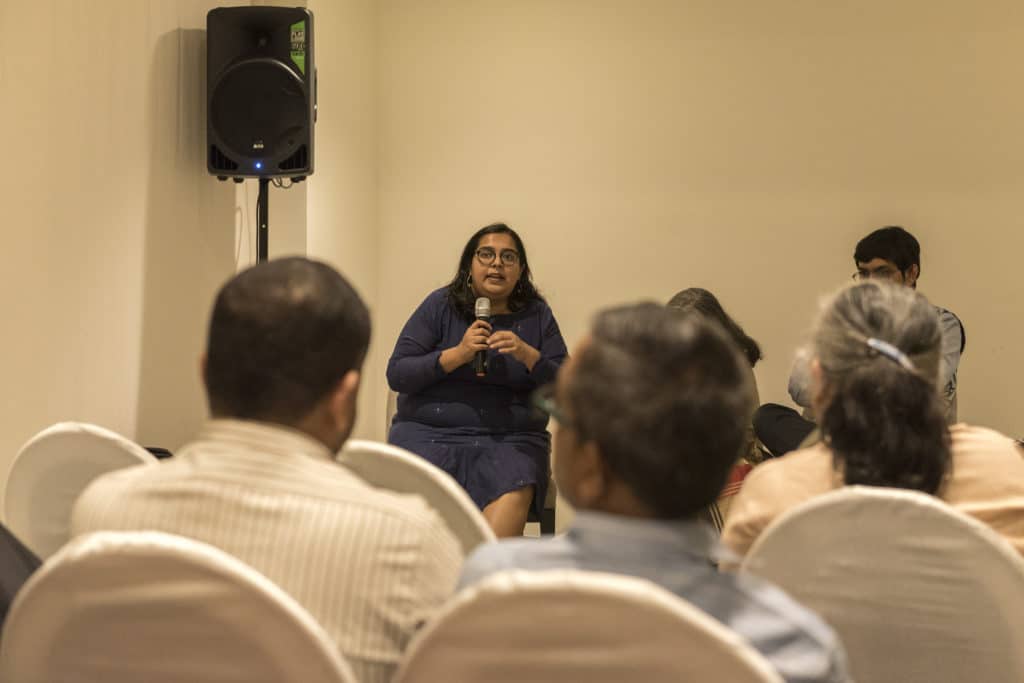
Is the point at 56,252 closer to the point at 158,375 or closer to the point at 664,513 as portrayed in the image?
the point at 158,375

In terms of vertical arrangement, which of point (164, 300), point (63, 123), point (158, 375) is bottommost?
point (158, 375)

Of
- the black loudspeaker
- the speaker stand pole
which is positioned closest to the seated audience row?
the black loudspeaker

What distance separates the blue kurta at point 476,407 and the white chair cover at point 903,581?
2.24 metres

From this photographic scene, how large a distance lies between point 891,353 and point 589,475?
83 cm

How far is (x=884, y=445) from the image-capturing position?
5.41ft

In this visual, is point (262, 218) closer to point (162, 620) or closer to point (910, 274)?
point (910, 274)

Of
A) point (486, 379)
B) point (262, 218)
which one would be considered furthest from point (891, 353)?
point (262, 218)

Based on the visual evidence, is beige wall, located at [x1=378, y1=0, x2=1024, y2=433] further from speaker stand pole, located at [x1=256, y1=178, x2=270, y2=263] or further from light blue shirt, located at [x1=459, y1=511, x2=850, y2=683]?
light blue shirt, located at [x1=459, y1=511, x2=850, y2=683]

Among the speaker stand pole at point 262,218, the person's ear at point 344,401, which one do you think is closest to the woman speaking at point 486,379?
the speaker stand pole at point 262,218

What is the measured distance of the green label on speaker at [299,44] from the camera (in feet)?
13.1

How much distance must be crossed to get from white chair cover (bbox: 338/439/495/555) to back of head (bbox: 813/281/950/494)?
23.1 inches

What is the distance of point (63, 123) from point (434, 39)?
91.1 inches

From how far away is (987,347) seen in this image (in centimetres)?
498

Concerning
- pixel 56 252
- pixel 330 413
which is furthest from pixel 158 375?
pixel 330 413
